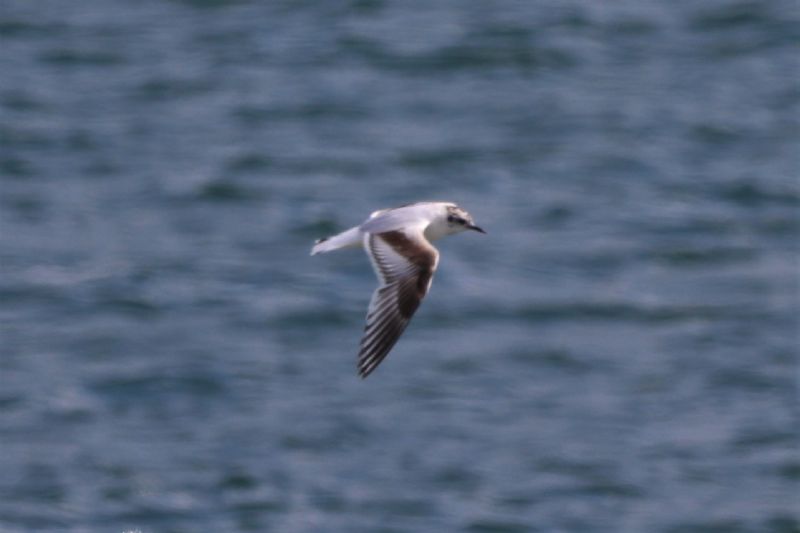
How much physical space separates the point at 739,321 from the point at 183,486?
4825 millimetres

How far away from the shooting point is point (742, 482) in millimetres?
12930

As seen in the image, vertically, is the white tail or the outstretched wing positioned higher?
the white tail

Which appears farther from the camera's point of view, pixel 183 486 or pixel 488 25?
pixel 488 25

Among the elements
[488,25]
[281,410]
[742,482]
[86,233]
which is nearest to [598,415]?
[742,482]

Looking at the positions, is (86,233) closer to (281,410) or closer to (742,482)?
(281,410)

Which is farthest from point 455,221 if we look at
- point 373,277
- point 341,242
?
point 373,277

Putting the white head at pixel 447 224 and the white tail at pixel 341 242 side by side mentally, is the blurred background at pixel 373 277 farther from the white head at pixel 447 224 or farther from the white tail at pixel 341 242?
the white tail at pixel 341 242

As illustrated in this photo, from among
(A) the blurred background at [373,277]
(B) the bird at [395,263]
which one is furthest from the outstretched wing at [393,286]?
(A) the blurred background at [373,277]

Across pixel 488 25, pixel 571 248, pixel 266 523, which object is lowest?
pixel 266 523

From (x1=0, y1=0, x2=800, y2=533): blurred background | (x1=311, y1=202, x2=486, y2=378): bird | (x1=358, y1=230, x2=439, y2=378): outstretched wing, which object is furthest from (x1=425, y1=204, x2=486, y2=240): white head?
(x1=0, y1=0, x2=800, y2=533): blurred background

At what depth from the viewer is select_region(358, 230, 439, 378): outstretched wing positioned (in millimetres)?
7910

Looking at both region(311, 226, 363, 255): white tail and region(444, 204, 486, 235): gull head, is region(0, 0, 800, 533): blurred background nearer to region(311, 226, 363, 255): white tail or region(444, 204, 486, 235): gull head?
region(444, 204, 486, 235): gull head

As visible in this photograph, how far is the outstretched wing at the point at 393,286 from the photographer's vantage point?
7.91 metres

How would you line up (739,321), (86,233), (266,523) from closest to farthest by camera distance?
(266,523)
(739,321)
(86,233)
